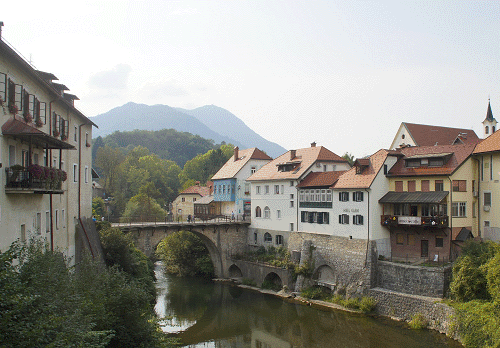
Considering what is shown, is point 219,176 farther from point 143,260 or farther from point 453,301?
point 453,301

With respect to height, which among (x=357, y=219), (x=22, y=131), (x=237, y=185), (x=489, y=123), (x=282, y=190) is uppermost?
(x=489, y=123)

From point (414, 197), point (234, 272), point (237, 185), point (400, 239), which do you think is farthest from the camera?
point (237, 185)

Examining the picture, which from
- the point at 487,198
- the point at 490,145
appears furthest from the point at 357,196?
the point at 490,145

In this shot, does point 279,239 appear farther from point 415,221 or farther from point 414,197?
point 414,197

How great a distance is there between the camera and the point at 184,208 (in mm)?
81250

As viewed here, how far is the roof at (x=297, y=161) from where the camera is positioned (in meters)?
49.2

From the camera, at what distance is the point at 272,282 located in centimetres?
4734

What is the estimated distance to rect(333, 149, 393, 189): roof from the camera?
40.1 meters

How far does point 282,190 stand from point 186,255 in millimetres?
15295

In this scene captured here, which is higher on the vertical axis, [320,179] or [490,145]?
[490,145]

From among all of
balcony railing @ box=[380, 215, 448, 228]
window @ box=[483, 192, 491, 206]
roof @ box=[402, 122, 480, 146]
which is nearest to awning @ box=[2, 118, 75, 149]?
balcony railing @ box=[380, 215, 448, 228]

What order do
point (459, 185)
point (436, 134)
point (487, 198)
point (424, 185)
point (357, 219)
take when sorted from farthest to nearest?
point (436, 134) → point (357, 219) → point (424, 185) → point (487, 198) → point (459, 185)

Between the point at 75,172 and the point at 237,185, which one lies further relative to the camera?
the point at 237,185

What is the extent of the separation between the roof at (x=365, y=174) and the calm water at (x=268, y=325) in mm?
11442
